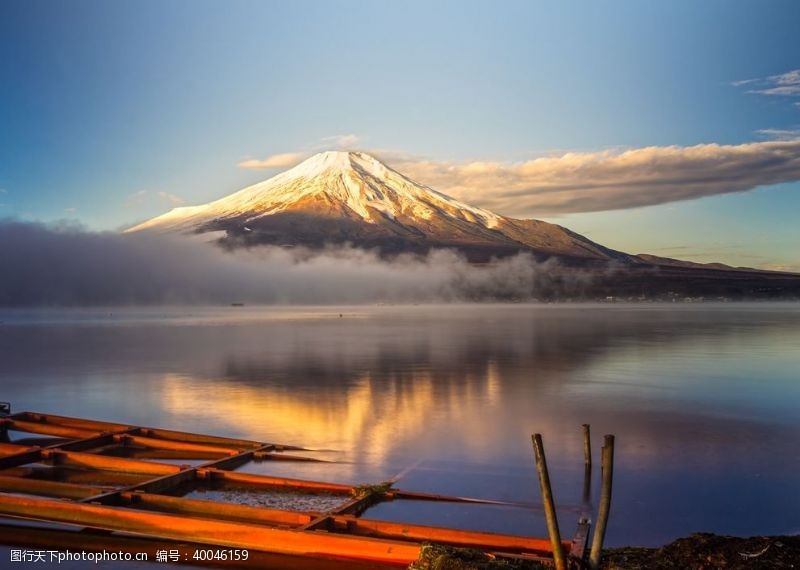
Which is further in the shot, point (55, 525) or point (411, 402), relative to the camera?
point (411, 402)

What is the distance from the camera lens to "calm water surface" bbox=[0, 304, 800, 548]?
9.85 m

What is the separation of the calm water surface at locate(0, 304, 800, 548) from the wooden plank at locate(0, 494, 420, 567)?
1766mm

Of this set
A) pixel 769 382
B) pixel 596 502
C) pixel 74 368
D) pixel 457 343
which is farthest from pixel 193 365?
pixel 596 502

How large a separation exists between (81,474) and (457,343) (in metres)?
30.5

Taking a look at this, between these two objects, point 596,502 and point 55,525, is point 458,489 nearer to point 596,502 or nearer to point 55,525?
point 596,502

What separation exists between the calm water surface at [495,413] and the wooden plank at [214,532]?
1.77 m

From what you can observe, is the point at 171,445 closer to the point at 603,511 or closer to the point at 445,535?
the point at 445,535

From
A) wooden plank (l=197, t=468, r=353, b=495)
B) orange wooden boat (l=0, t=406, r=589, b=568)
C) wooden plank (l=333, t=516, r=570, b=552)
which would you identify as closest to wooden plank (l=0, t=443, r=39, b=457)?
orange wooden boat (l=0, t=406, r=589, b=568)

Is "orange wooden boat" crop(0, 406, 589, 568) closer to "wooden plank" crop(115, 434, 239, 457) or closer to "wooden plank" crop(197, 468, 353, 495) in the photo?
"wooden plank" crop(197, 468, 353, 495)

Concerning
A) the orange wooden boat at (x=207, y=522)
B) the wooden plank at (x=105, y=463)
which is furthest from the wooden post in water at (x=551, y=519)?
the wooden plank at (x=105, y=463)

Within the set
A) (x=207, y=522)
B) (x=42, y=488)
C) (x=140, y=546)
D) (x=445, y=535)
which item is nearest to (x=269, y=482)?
(x=207, y=522)

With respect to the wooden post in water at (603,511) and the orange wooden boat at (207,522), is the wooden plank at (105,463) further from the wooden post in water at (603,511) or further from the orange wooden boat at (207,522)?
the wooden post in water at (603,511)

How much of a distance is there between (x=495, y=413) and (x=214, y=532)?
1012 centimetres

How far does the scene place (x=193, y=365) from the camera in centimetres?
2892
